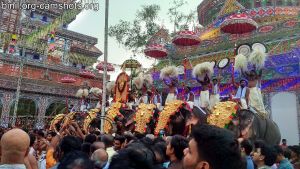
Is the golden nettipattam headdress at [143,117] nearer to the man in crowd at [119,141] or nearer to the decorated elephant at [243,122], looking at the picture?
the decorated elephant at [243,122]

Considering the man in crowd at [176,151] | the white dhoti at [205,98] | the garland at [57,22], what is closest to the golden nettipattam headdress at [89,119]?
the white dhoti at [205,98]

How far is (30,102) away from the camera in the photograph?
23.0 metres

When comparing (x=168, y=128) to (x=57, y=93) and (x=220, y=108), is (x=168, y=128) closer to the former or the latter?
(x=220, y=108)

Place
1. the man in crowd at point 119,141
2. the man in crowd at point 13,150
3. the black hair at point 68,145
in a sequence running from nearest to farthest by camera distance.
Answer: the man in crowd at point 13,150
the black hair at point 68,145
the man in crowd at point 119,141

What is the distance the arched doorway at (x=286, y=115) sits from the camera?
1306 centimetres

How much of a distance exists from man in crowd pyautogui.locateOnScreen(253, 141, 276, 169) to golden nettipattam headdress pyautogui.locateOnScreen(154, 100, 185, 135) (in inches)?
126

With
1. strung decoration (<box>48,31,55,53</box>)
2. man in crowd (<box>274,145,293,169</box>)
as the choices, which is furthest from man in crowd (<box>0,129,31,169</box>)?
strung decoration (<box>48,31,55,53</box>)

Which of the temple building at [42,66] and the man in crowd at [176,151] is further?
the temple building at [42,66]

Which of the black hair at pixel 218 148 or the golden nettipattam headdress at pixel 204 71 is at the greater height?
the golden nettipattam headdress at pixel 204 71

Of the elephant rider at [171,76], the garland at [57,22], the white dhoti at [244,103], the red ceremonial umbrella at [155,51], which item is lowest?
the white dhoti at [244,103]

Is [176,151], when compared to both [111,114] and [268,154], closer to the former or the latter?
[268,154]

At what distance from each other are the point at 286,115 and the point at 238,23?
4460mm

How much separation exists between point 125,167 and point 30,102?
74.0 feet

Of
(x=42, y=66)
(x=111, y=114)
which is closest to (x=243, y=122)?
(x=111, y=114)
